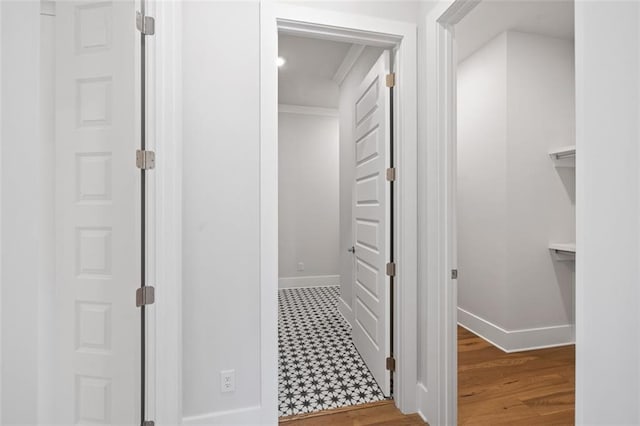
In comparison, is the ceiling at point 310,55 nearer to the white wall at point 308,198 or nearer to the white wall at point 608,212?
the white wall at point 308,198

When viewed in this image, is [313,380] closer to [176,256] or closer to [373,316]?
[373,316]

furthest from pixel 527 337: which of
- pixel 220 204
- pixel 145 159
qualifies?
pixel 145 159

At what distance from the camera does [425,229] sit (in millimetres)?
1833

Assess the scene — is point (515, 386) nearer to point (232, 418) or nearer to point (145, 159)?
point (232, 418)

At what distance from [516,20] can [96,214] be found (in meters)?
3.23

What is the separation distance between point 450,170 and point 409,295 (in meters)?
0.75

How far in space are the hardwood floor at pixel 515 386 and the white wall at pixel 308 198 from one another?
266cm

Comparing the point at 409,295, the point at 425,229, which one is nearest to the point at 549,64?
the point at 425,229

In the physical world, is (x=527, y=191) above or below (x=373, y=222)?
above

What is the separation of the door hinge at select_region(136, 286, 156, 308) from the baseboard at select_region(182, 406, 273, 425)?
67 cm

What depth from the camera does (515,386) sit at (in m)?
2.22

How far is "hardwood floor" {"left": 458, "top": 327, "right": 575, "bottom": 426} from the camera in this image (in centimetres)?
190

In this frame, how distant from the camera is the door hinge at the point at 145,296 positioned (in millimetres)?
1364

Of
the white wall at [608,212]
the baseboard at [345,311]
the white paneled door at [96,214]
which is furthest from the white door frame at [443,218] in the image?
the baseboard at [345,311]
